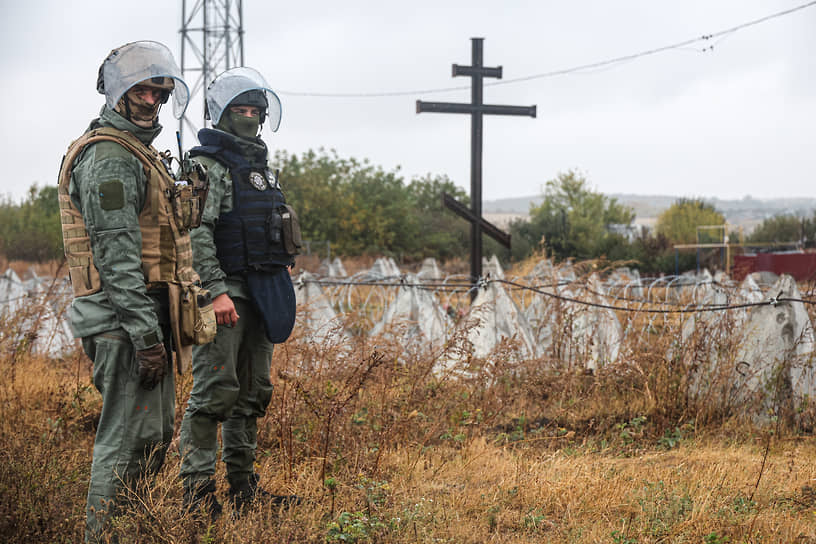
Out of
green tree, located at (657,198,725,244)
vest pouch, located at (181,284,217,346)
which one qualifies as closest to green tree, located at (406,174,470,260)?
green tree, located at (657,198,725,244)

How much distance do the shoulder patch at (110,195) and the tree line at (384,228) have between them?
23.4 meters

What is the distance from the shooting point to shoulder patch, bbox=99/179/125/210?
2955mm

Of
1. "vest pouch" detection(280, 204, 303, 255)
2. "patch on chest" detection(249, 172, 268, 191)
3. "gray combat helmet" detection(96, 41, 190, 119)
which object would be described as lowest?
"vest pouch" detection(280, 204, 303, 255)

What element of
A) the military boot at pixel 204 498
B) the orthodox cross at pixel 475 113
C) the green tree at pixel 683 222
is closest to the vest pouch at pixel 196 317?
the military boot at pixel 204 498

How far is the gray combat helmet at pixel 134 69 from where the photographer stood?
310cm

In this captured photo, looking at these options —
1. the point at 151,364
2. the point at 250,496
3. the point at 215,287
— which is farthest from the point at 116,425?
the point at 250,496

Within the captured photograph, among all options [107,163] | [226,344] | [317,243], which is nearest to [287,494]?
[226,344]

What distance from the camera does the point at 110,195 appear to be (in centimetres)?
296

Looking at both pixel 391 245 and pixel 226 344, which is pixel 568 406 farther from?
pixel 391 245

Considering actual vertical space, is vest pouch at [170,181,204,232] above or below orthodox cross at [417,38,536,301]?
below

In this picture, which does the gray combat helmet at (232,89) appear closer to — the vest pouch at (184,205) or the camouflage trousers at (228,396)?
the vest pouch at (184,205)

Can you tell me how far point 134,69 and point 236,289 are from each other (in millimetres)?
1166

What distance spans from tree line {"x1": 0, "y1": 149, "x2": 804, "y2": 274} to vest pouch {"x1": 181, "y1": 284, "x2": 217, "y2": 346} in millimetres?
22927

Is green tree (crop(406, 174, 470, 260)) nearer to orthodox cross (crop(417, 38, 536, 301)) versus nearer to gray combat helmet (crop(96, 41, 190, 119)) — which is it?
orthodox cross (crop(417, 38, 536, 301))
